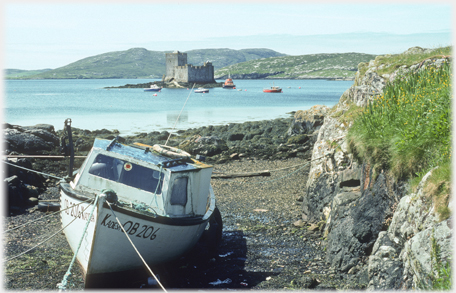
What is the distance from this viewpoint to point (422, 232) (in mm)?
6016

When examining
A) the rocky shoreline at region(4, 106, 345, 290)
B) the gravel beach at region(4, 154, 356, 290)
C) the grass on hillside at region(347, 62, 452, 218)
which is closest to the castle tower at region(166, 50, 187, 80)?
the rocky shoreline at region(4, 106, 345, 290)

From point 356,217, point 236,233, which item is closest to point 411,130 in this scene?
point 356,217

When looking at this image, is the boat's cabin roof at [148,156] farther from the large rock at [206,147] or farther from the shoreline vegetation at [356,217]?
the large rock at [206,147]

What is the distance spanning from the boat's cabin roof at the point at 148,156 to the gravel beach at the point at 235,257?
234 cm

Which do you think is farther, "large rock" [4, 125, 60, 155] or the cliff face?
"large rock" [4, 125, 60, 155]

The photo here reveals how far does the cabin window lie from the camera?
31.0 ft

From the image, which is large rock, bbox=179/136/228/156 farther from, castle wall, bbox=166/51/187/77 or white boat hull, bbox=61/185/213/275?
castle wall, bbox=166/51/187/77

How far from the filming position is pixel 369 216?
8961 millimetres

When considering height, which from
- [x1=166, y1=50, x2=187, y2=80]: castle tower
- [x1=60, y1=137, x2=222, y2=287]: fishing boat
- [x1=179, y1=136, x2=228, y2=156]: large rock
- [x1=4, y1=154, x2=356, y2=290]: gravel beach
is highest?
[x1=166, y1=50, x2=187, y2=80]: castle tower

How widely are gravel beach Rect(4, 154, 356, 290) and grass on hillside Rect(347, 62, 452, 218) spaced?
3053 millimetres

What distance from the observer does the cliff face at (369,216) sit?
20.3 feet

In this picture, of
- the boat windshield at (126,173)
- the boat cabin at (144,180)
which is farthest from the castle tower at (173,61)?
the boat windshield at (126,173)

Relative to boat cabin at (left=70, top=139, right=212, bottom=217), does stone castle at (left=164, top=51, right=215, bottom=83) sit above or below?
above

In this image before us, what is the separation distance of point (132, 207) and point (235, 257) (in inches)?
145
